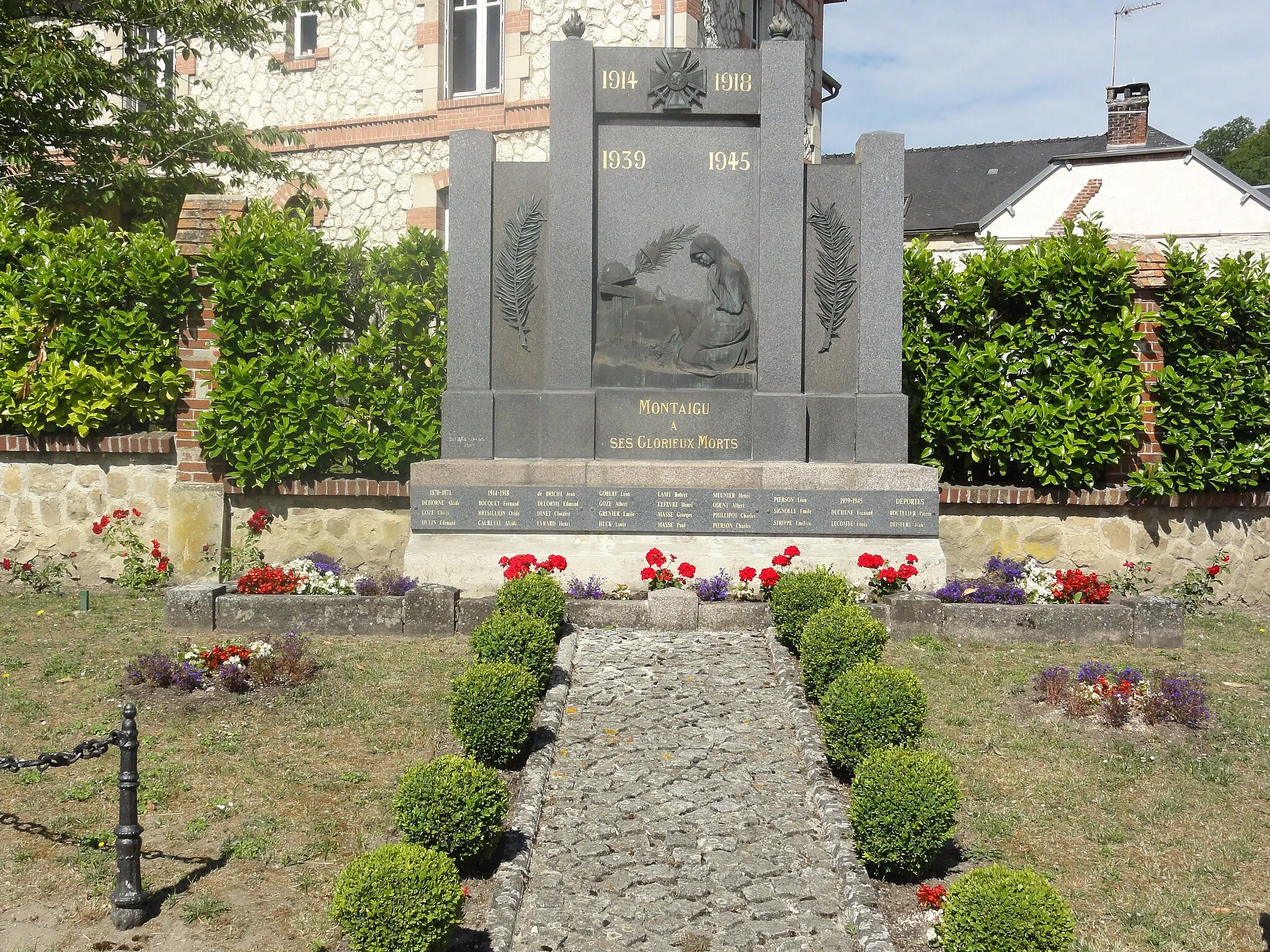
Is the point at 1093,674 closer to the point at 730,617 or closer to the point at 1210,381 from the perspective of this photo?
the point at 730,617

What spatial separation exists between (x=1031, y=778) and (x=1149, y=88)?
90.9 feet

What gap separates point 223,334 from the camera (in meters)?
10.1

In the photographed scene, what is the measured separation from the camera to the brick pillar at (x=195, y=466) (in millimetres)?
10219

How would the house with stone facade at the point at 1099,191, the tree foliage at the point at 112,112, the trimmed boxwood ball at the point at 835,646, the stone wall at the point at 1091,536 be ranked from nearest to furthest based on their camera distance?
the trimmed boxwood ball at the point at 835,646, the stone wall at the point at 1091,536, the tree foliage at the point at 112,112, the house with stone facade at the point at 1099,191

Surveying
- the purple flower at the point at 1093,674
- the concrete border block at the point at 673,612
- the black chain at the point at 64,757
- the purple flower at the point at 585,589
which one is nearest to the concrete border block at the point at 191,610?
the purple flower at the point at 585,589

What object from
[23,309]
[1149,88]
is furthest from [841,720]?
[1149,88]

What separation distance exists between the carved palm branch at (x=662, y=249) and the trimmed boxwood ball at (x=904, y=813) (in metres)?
5.87

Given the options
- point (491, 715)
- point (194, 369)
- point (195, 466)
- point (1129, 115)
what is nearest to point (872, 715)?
point (491, 715)

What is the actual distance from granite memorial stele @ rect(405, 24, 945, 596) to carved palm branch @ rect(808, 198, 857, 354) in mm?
18

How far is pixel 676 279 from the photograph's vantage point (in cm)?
951

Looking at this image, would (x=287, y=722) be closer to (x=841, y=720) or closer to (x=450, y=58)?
(x=841, y=720)

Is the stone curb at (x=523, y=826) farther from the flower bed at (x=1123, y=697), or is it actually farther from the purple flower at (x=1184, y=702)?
the purple flower at (x=1184, y=702)

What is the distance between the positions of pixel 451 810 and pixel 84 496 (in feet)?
26.2

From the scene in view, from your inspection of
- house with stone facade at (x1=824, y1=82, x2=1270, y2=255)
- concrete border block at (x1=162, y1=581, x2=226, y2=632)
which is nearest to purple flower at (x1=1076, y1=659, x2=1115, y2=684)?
concrete border block at (x1=162, y1=581, x2=226, y2=632)
